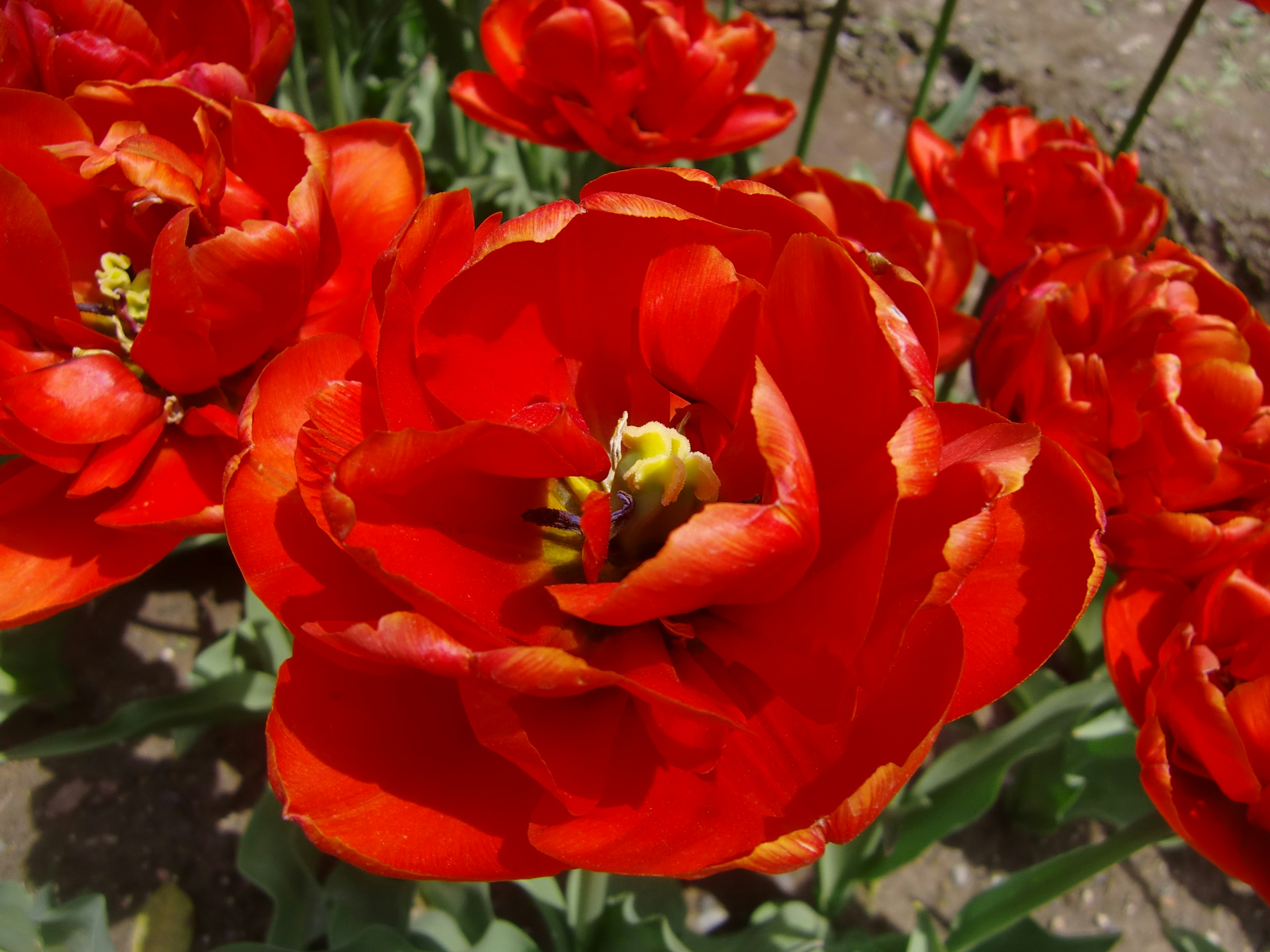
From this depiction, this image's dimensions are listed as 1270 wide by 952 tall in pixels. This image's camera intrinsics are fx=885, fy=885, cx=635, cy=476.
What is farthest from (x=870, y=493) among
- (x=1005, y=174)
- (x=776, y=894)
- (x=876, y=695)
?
(x=776, y=894)

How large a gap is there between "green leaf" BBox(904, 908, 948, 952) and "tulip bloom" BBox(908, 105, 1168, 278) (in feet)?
3.33

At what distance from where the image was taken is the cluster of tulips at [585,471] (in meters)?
0.66

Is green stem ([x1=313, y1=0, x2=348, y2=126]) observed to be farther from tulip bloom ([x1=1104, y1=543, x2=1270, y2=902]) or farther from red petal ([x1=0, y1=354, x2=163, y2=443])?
tulip bloom ([x1=1104, y1=543, x2=1270, y2=902])

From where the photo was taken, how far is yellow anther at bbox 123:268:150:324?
1086mm

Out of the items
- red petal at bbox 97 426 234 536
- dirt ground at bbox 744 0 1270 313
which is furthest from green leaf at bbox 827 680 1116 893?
dirt ground at bbox 744 0 1270 313

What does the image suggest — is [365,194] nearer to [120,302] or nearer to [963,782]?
[120,302]

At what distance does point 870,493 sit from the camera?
69cm

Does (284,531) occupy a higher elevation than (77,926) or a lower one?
higher

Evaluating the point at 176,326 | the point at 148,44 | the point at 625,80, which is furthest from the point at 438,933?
the point at 625,80

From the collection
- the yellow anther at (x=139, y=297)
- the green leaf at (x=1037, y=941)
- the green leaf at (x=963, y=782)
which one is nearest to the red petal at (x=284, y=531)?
the yellow anther at (x=139, y=297)

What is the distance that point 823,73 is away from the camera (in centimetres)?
182

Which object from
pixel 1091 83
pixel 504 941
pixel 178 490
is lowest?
pixel 504 941

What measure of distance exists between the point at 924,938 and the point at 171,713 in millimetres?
1216

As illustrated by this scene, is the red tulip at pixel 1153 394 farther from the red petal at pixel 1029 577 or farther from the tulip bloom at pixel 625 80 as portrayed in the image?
the tulip bloom at pixel 625 80
